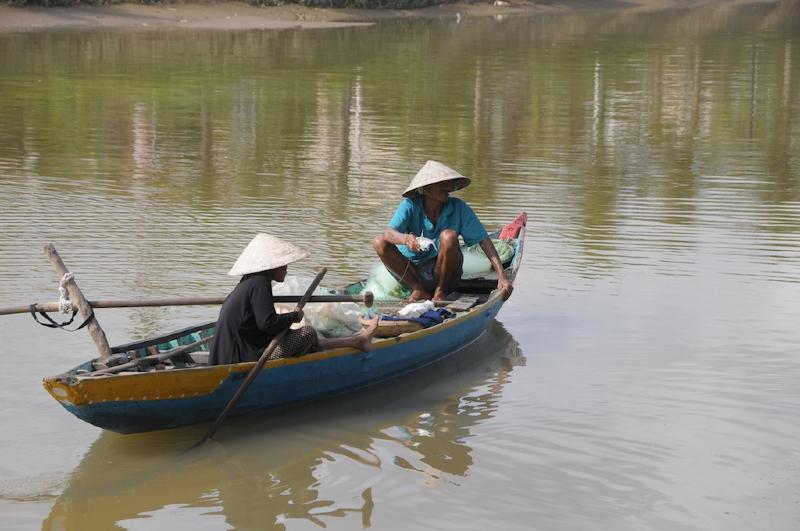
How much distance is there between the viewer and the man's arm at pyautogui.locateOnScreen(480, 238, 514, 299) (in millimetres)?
9312

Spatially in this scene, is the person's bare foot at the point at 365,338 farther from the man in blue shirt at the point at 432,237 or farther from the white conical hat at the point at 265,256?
the man in blue shirt at the point at 432,237

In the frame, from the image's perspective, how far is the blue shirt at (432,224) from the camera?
9.38 m

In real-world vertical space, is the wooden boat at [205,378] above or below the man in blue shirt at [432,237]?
below

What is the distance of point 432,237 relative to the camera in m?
9.45

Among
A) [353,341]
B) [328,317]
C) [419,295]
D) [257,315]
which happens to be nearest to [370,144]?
[419,295]

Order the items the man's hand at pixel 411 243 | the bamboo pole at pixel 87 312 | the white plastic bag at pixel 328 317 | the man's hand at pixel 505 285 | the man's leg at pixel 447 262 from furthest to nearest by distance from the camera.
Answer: the man's hand at pixel 505 285, the man's leg at pixel 447 262, the man's hand at pixel 411 243, the white plastic bag at pixel 328 317, the bamboo pole at pixel 87 312

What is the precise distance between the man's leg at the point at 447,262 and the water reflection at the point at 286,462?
98 centimetres

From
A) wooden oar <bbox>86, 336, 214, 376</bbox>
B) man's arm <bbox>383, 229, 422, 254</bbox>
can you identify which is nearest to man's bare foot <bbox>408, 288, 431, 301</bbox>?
man's arm <bbox>383, 229, 422, 254</bbox>

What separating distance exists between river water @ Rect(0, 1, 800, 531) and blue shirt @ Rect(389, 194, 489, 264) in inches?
30.6

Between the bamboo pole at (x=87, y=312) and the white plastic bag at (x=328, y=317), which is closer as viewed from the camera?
the bamboo pole at (x=87, y=312)

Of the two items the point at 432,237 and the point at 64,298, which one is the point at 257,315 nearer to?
the point at 64,298

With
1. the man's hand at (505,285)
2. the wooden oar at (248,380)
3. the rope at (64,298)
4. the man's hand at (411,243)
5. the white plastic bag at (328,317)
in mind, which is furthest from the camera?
the man's hand at (505,285)

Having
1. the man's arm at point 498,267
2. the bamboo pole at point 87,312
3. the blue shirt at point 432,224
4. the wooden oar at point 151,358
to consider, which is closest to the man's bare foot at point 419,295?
the blue shirt at point 432,224

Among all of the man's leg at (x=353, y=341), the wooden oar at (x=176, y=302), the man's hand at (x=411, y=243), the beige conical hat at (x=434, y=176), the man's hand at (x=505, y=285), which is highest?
the beige conical hat at (x=434, y=176)
